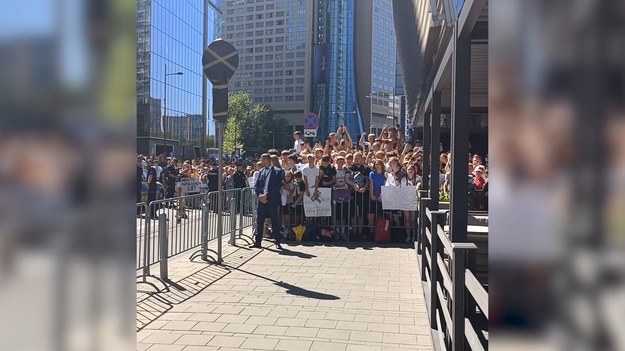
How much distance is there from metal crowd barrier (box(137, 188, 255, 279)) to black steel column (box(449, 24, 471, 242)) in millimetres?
4195

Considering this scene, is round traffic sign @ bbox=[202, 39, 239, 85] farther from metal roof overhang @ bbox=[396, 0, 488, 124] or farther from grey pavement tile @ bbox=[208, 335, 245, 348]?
grey pavement tile @ bbox=[208, 335, 245, 348]

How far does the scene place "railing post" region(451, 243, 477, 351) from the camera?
303cm

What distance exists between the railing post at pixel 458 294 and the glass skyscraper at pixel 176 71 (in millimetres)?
55714

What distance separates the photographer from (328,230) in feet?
35.6

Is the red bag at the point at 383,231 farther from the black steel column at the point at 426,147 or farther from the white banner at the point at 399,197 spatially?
the black steel column at the point at 426,147

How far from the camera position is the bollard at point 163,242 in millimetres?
7203

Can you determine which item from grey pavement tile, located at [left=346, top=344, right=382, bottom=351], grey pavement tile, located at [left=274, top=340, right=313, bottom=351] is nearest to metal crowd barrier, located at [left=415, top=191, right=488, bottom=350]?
grey pavement tile, located at [left=346, top=344, right=382, bottom=351]

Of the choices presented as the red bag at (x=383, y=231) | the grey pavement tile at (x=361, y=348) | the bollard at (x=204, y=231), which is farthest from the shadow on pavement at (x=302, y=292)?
the red bag at (x=383, y=231)

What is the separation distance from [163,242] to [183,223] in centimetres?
181
